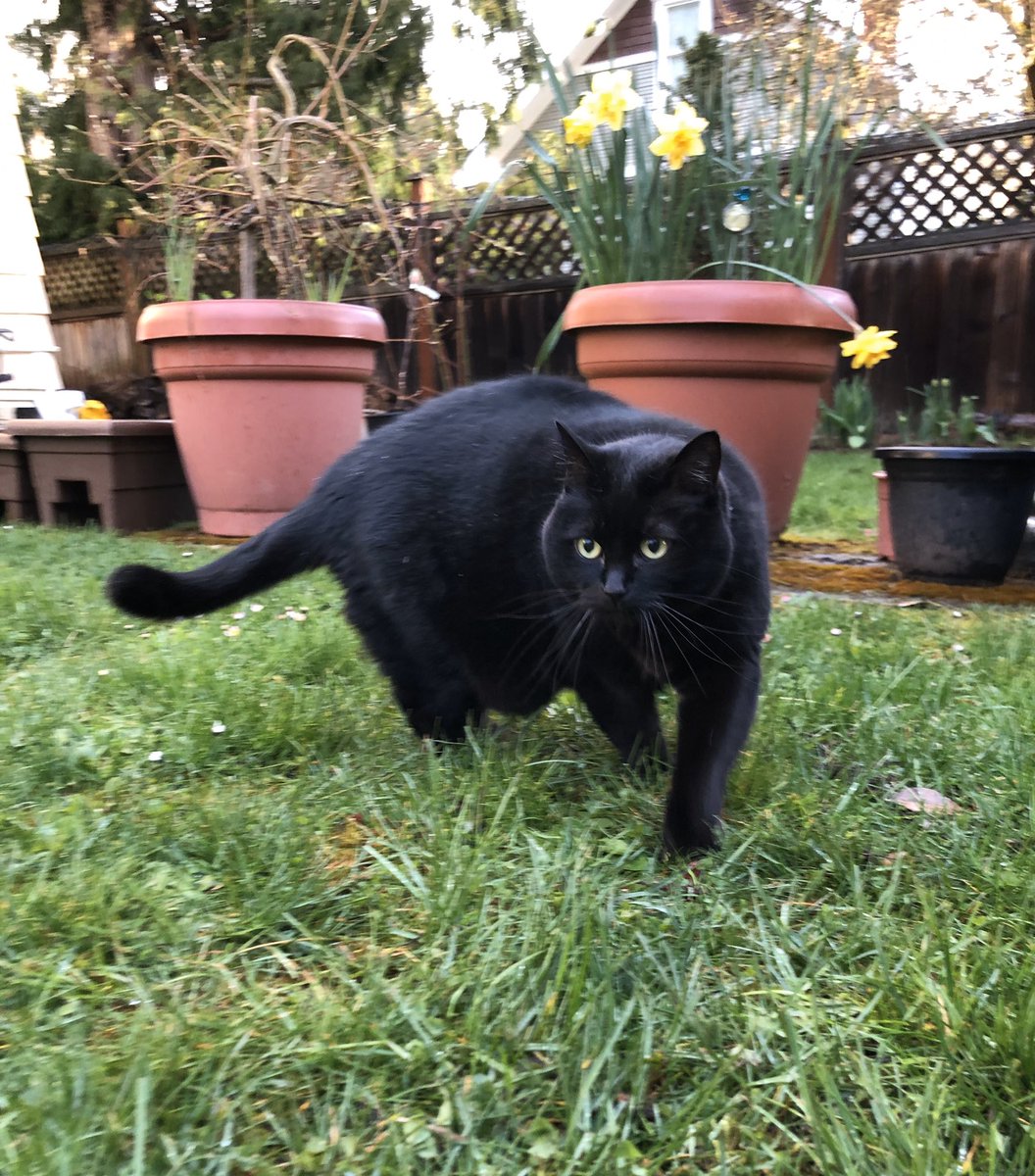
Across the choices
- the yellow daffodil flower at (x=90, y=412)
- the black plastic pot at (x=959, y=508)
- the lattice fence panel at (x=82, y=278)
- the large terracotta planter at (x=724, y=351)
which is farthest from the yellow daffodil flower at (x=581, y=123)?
the lattice fence panel at (x=82, y=278)

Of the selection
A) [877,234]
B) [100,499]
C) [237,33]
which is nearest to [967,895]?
[100,499]

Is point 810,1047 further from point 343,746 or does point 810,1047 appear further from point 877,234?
point 877,234

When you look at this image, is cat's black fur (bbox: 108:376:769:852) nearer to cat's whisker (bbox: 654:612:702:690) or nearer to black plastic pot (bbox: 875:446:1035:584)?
cat's whisker (bbox: 654:612:702:690)

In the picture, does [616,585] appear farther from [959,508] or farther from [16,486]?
[16,486]

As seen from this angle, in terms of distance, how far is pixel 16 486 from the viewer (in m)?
4.29

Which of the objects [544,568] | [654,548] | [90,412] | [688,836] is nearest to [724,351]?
[544,568]

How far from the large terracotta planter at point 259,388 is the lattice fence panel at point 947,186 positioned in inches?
168

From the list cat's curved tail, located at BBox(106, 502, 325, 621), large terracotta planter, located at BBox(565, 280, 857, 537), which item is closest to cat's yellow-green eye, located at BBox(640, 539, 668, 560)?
cat's curved tail, located at BBox(106, 502, 325, 621)

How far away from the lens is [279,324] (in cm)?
346

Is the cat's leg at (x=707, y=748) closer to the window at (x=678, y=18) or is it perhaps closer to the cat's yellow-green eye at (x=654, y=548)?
the cat's yellow-green eye at (x=654, y=548)

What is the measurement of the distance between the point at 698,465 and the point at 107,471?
10.7 ft

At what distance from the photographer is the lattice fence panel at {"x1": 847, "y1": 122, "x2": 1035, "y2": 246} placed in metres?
5.97

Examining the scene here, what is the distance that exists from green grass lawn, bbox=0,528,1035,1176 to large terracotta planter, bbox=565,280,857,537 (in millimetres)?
1355

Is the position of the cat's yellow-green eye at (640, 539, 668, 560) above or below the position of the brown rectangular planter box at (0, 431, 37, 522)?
above
